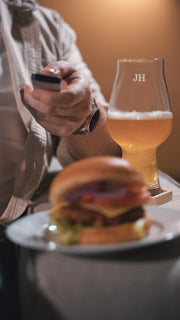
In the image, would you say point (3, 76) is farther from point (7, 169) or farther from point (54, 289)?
point (54, 289)

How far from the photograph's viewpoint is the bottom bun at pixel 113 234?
16.3 inches

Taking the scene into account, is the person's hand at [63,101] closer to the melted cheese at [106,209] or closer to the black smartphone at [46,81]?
the black smartphone at [46,81]

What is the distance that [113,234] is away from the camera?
0.42 m

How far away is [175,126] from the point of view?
6.72 feet

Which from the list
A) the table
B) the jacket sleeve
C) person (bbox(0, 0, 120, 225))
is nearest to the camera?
the table

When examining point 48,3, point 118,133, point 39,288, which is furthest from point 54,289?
point 48,3

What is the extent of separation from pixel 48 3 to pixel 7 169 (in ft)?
3.56

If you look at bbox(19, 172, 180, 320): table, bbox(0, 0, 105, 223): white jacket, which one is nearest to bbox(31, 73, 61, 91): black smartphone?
bbox(19, 172, 180, 320): table

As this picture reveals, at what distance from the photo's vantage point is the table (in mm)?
392

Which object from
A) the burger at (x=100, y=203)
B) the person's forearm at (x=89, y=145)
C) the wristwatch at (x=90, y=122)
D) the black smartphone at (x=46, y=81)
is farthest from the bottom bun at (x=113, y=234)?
the person's forearm at (x=89, y=145)

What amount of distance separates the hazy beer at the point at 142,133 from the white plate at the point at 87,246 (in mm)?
194

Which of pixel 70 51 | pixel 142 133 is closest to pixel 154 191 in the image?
pixel 142 133

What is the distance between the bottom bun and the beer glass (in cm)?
28

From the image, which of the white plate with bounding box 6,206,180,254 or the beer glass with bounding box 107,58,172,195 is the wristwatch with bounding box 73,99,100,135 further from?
the white plate with bounding box 6,206,180,254
